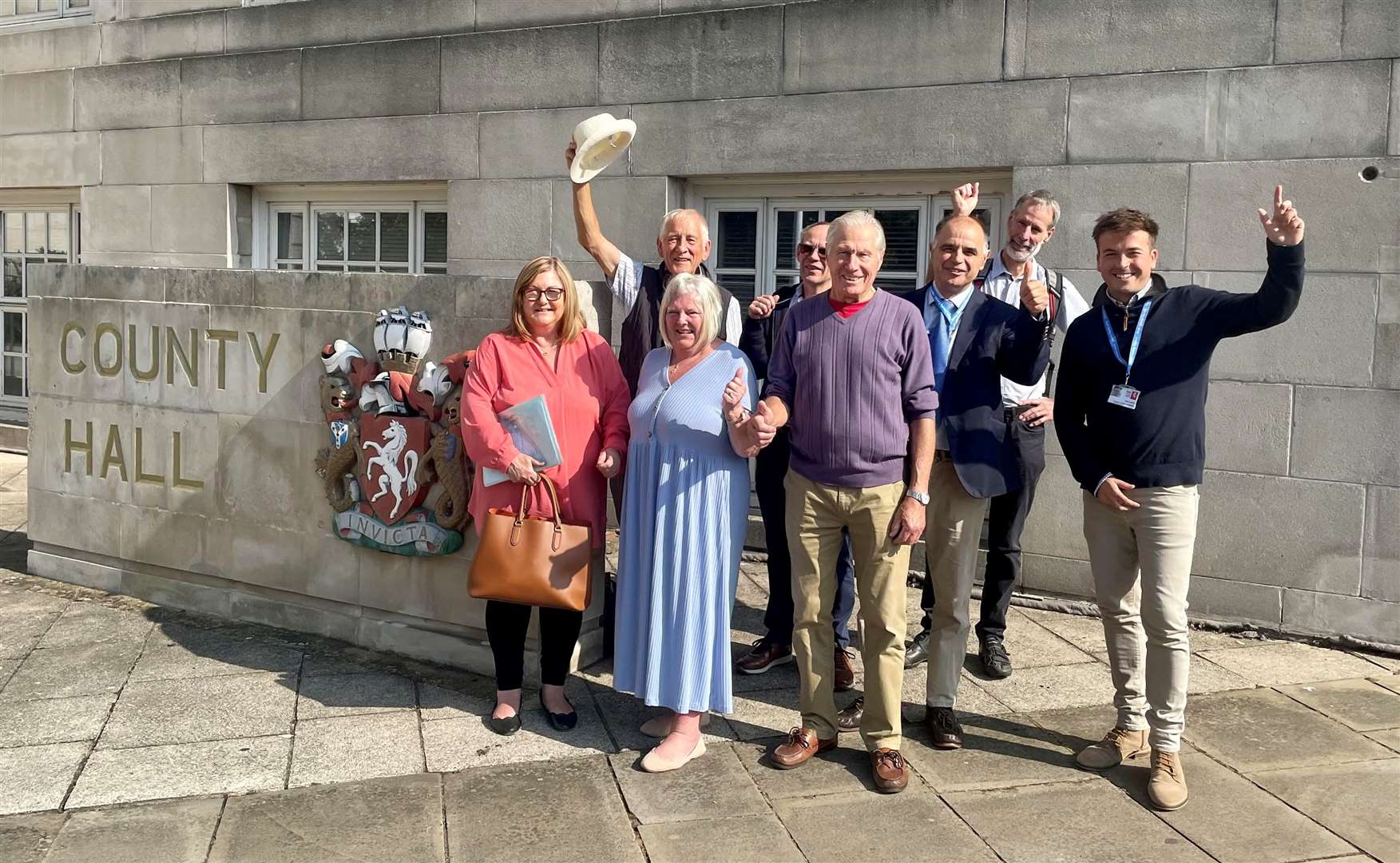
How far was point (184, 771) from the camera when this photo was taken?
413cm

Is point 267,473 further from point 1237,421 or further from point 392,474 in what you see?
point 1237,421

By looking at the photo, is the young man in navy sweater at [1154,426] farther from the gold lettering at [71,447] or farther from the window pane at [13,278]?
the window pane at [13,278]

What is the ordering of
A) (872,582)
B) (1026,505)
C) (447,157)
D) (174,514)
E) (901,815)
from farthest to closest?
(447,157)
(174,514)
(1026,505)
(872,582)
(901,815)

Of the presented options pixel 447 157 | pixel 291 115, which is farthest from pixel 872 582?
pixel 291 115

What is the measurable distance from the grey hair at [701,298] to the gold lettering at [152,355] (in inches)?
128

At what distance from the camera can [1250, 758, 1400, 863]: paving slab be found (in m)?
3.59

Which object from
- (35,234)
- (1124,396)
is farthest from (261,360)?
(35,234)

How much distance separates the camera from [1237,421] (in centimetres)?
584

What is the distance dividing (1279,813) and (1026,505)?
165 cm

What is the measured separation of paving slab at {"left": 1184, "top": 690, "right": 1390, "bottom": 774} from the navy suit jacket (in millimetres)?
1240

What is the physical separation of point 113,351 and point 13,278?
5.33 metres

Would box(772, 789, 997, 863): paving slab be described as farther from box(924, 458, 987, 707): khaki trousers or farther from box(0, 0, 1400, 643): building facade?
box(0, 0, 1400, 643): building facade

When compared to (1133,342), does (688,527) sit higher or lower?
lower

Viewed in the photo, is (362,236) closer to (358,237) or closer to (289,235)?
(358,237)
